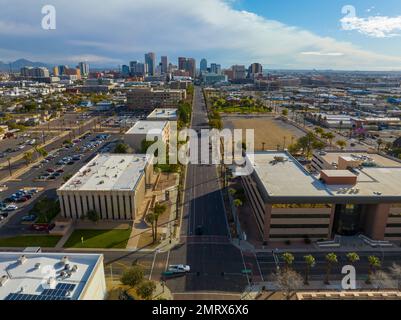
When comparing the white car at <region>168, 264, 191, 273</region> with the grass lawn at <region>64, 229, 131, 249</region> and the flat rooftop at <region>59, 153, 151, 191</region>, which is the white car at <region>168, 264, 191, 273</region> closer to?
the grass lawn at <region>64, 229, 131, 249</region>

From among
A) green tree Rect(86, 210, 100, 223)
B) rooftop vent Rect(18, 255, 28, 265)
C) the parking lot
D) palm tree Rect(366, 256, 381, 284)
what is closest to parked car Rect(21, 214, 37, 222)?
the parking lot

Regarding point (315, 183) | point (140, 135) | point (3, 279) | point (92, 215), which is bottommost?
point (92, 215)

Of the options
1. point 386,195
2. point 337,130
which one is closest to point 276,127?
point 337,130

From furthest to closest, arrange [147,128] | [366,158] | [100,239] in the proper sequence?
[147,128]
[366,158]
[100,239]

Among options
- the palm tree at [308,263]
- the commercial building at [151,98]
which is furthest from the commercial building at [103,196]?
the commercial building at [151,98]

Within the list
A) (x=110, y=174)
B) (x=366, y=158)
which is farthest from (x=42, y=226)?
(x=366, y=158)

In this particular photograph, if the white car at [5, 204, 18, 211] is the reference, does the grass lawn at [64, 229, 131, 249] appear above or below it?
below

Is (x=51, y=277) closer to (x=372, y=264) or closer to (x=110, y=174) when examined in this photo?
(x=110, y=174)

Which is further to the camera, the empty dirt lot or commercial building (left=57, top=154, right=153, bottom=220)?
the empty dirt lot
